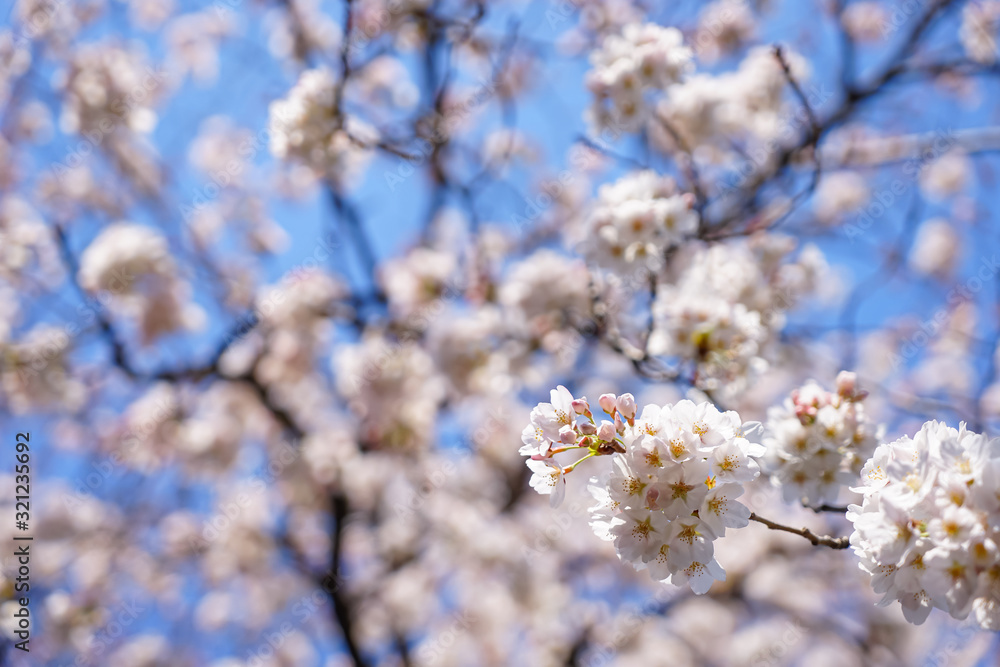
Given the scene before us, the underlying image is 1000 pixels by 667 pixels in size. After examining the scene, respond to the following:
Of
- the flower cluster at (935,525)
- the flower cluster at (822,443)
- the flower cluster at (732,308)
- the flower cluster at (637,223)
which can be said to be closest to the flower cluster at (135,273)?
the flower cluster at (637,223)

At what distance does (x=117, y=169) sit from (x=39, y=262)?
1280mm

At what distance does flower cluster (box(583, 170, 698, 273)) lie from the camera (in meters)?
2.64

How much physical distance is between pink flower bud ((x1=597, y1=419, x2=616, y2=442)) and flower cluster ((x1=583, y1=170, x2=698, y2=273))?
4.76ft

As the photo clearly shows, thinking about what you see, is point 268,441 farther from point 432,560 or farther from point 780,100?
point 780,100

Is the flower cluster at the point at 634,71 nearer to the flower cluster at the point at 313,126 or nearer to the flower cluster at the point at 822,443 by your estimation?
the flower cluster at the point at 313,126

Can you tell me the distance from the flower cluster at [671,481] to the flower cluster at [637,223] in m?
1.40

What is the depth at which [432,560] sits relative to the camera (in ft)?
22.3

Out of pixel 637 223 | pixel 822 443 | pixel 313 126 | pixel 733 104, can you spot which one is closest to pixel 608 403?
pixel 822 443

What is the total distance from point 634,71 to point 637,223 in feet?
2.68

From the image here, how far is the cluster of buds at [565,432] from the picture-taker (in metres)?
1.39

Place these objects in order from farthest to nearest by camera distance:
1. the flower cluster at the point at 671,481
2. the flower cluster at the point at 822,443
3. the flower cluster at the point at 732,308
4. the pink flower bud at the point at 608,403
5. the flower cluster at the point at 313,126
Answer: the flower cluster at the point at 313,126 < the flower cluster at the point at 732,308 < the flower cluster at the point at 822,443 < the pink flower bud at the point at 608,403 < the flower cluster at the point at 671,481

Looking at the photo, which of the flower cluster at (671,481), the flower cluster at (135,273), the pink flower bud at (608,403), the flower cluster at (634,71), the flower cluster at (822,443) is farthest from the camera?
the flower cluster at (135,273)

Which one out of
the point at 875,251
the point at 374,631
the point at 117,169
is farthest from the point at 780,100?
the point at 374,631

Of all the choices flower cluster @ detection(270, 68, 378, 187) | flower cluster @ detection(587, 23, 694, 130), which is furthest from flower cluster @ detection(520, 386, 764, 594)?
flower cluster @ detection(270, 68, 378, 187)
